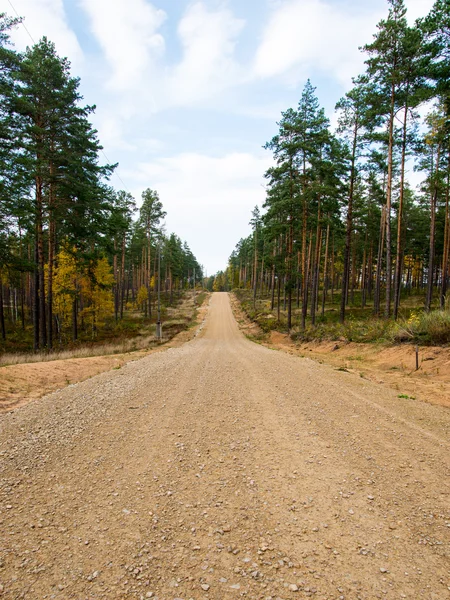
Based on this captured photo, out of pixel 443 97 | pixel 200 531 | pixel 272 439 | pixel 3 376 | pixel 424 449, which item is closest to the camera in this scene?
pixel 200 531

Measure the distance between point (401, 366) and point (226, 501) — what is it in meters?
9.46

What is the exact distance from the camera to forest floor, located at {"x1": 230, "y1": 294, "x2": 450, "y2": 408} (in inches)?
299

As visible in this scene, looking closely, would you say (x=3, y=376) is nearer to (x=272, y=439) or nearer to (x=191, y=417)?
(x=191, y=417)

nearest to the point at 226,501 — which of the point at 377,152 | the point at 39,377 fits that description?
the point at 39,377

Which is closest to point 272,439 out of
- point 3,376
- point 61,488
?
point 61,488

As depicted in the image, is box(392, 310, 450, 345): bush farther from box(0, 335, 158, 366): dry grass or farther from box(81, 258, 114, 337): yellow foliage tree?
box(81, 258, 114, 337): yellow foliage tree

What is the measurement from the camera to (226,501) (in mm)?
3156

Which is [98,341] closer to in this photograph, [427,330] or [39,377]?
[39,377]

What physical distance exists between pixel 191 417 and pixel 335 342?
1290cm

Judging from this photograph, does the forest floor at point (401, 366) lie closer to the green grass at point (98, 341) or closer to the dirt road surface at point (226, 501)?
the dirt road surface at point (226, 501)

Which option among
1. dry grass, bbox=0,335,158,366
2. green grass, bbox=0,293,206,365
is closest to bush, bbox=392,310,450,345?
dry grass, bbox=0,335,158,366

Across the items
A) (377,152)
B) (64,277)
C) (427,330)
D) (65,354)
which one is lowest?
(65,354)

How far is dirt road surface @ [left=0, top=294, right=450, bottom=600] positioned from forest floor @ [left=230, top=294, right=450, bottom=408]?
62.0 inches

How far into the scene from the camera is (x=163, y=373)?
31.6 ft
